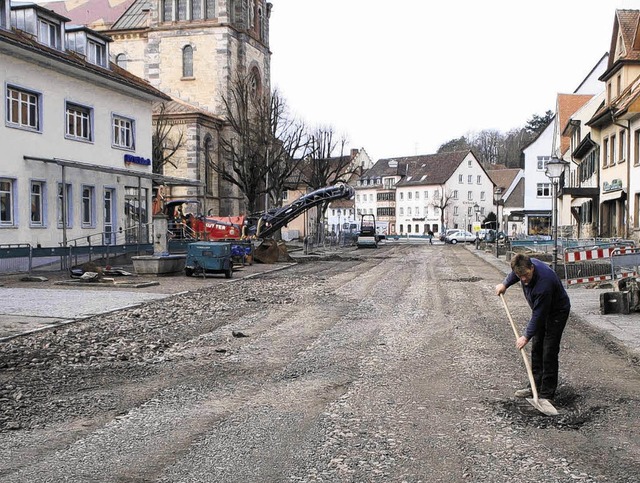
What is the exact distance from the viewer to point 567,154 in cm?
5484

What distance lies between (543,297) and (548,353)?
1.90ft

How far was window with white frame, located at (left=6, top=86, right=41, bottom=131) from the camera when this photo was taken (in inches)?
1055

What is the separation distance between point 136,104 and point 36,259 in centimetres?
1400

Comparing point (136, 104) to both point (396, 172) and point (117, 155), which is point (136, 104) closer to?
point (117, 155)

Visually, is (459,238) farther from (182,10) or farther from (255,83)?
(182,10)

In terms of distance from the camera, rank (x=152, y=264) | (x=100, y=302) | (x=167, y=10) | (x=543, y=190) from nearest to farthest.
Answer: (x=100, y=302), (x=152, y=264), (x=167, y=10), (x=543, y=190)

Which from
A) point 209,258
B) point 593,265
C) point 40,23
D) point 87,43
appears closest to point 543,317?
point 593,265

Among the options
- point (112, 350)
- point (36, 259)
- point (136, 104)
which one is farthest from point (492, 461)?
point (136, 104)

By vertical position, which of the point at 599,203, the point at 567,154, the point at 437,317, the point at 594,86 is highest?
the point at 594,86

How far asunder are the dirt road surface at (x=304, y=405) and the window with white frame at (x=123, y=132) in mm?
22214

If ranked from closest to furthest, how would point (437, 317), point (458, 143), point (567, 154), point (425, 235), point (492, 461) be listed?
point (492, 461), point (437, 317), point (567, 154), point (425, 235), point (458, 143)

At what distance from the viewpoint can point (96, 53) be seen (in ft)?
110

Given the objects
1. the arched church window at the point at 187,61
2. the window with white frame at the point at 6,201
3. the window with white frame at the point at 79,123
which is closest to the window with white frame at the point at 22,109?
the window with white frame at the point at 79,123

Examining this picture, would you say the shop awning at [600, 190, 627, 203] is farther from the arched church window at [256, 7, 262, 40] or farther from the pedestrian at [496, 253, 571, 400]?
the arched church window at [256, 7, 262, 40]
